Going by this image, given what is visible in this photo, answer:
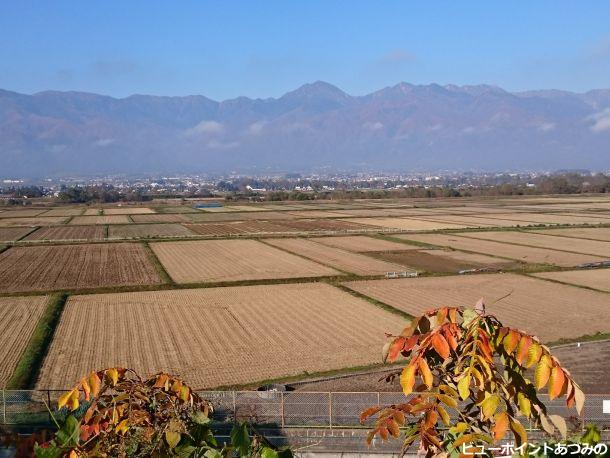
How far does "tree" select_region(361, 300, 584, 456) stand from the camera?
2332 mm

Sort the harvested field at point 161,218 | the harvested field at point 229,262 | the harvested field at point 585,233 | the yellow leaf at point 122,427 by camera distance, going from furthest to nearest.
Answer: the harvested field at point 161,218
the harvested field at point 585,233
the harvested field at point 229,262
the yellow leaf at point 122,427

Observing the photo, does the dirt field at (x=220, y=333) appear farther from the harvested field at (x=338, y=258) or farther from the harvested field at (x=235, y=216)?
the harvested field at (x=235, y=216)

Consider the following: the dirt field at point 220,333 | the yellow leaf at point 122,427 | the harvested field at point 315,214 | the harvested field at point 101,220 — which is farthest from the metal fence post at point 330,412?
the harvested field at point 315,214

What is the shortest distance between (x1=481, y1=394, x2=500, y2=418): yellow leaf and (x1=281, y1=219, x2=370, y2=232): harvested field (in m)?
56.8

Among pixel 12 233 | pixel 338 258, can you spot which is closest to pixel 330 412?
pixel 338 258

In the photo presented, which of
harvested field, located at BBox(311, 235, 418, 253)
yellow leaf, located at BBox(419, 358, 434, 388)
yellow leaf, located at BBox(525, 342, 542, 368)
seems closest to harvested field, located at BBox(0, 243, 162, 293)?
harvested field, located at BBox(311, 235, 418, 253)

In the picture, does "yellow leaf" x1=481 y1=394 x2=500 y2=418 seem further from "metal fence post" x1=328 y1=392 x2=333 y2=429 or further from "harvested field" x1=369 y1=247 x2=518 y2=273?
"harvested field" x1=369 y1=247 x2=518 y2=273

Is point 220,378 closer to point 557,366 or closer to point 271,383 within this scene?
point 271,383

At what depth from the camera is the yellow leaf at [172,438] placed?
2.50 meters

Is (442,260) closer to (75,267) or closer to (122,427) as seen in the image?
(75,267)

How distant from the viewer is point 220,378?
680 inches

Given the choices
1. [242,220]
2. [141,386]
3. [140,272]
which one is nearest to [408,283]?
[140,272]

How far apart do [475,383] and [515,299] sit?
2701 cm

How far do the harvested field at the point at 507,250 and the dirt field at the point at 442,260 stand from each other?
6.47 feet
